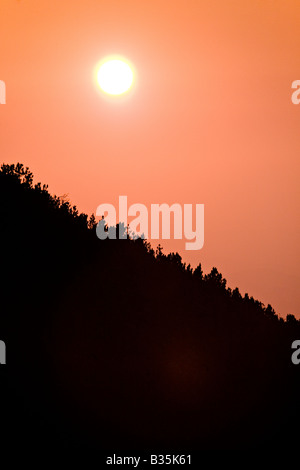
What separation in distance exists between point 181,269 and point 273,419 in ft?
45.8

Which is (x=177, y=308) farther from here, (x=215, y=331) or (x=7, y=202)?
(x=7, y=202)

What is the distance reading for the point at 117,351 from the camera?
24.0 meters

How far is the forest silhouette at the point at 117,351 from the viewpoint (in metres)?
19.4

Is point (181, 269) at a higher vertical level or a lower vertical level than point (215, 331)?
higher

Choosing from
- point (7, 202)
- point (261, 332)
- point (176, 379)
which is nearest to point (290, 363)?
point (261, 332)

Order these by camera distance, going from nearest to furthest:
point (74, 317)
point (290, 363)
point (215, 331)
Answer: point (74, 317)
point (215, 331)
point (290, 363)

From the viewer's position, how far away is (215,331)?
3244 cm

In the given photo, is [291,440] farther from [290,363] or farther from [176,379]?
[176,379]

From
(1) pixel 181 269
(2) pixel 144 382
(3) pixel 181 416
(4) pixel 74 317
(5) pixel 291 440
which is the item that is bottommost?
(5) pixel 291 440

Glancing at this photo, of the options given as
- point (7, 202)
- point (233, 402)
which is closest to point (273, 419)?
point (233, 402)

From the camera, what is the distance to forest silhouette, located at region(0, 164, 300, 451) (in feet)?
63.7

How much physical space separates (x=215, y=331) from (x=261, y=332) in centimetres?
670
